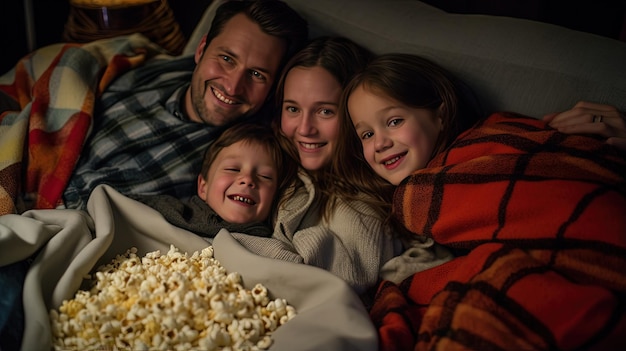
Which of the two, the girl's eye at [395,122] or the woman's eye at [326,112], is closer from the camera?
the girl's eye at [395,122]

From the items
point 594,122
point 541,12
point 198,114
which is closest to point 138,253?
point 198,114

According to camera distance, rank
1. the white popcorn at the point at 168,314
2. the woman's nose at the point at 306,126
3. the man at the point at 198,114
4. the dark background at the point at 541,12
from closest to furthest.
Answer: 1. the white popcorn at the point at 168,314
2. the woman's nose at the point at 306,126
3. the man at the point at 198,114
4. the dark background at the point at 541,12

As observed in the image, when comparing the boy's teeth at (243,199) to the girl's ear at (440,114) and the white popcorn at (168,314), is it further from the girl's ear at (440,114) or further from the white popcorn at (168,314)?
the girl's ear at (440,114)

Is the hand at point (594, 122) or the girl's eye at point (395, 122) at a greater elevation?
the hand at point (594, 122)

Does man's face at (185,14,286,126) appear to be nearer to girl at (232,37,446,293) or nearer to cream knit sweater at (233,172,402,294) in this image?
girl at (232,37,446,293)

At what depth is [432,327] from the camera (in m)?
0.99

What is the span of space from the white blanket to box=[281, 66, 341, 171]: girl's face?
0.31 meters

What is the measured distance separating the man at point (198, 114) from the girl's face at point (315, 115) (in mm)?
147

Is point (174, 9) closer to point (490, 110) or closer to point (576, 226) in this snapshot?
point (490, 110)

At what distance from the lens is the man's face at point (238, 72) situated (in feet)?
5.14

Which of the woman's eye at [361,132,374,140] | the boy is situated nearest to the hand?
the woman's eye at [361,132,374,140]

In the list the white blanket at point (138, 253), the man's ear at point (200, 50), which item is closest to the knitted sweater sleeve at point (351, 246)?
the white blanket at point (138, 253)

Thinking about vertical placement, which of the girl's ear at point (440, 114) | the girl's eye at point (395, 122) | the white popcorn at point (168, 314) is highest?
the girl's ear at point (440, 114)

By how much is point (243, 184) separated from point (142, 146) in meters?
0.37
